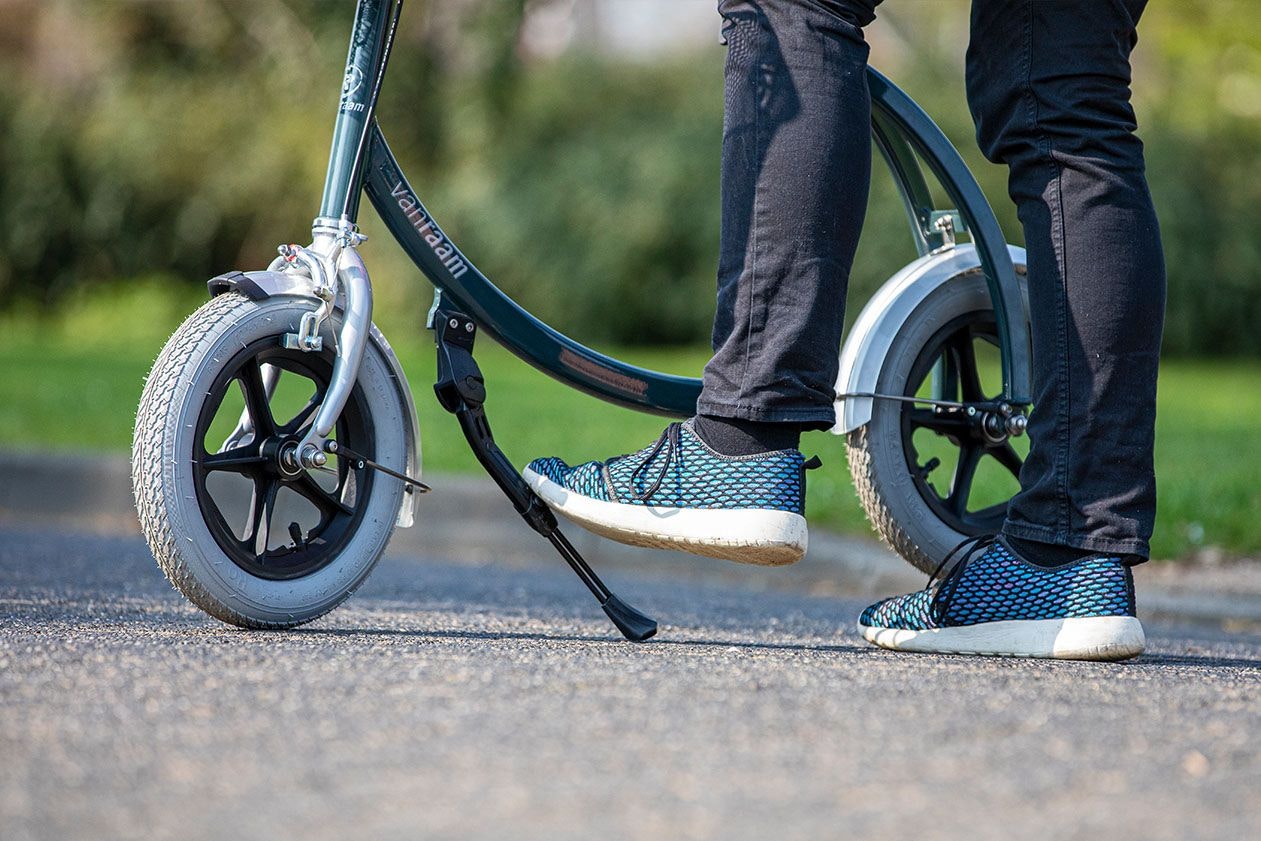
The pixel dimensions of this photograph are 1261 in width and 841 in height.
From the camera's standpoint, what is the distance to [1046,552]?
2475 millimetres

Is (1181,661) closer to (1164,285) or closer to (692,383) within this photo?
(1164,285)

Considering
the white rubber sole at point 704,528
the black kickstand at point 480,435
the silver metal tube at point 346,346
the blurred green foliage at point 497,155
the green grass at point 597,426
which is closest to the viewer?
the white rubber sole at point 704,528

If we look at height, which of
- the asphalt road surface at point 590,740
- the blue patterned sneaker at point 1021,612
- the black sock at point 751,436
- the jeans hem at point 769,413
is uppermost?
the jeans hem at point 769,413

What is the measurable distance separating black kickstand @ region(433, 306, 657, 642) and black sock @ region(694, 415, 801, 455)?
35cm

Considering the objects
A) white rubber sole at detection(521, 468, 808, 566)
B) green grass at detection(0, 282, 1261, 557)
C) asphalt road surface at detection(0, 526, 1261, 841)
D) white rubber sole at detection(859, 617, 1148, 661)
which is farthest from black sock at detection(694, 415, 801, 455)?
green grass at detection(0, 282, 1261, 557)

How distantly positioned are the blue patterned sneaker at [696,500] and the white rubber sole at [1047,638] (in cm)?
31

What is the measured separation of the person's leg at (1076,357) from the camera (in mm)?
2414

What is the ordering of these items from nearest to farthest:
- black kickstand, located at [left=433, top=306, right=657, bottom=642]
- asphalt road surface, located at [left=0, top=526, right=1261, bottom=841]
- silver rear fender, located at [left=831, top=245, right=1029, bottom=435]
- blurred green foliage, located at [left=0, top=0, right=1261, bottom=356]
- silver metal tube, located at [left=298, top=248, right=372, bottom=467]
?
asphalt road surface, located at [left=0, top=526, right=1261, bottom=841] < silver metal tube, located at [left=298, top=248, right=372, bottom=467] < black kickstand, located at [left=433, top=306, right=657, bottom=642] < silver rear fender, located at [left=831, top=245, right=1029, bottom=435] < blurred green foliage, located at [left=0, top=0, right=1261, bottom=356]

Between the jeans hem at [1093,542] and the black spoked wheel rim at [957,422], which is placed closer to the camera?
the jeans hem at [1093,542]

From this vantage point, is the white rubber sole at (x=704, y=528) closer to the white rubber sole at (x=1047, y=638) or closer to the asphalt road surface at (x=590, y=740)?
the asphalt road surface at (x=590, y=740)

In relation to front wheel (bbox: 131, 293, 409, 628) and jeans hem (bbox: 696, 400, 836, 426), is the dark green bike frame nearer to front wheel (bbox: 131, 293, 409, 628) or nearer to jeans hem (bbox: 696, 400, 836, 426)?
front wheel (bbox: 131, 293, 409, 628)

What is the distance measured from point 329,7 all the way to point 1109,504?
11070 mm

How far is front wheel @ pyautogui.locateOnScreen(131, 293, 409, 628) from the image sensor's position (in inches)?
93.0

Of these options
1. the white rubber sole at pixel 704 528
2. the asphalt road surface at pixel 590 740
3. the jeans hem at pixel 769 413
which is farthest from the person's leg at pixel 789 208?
the asphalt road surface at pixel 590 740
